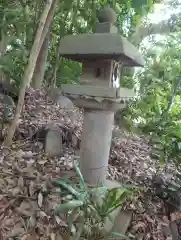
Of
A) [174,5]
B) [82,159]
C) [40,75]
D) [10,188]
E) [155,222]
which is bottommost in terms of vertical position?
[155,222]

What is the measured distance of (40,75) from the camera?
454 cm

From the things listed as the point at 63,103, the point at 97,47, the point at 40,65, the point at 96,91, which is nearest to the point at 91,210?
the point at 96,91

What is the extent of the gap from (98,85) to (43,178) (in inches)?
35.2

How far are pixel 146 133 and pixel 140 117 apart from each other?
496 millimetres

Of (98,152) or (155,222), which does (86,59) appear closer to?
(98,152)

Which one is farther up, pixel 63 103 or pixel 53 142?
pixel 63 103

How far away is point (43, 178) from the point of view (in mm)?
2281

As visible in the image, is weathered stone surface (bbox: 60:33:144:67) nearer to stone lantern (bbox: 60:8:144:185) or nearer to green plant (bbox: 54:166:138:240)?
stone lantern (bbox: 60:8:144:185)

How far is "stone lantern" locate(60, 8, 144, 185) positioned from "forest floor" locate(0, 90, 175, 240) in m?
0.35

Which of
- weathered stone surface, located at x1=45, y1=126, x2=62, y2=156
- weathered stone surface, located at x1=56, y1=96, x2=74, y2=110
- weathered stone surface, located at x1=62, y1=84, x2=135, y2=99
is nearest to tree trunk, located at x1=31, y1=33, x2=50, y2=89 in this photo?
weathered stone surface, located at x1=56, y1=96, x2=74, y2=110

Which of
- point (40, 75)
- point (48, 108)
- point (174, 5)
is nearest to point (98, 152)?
point (48, 108)

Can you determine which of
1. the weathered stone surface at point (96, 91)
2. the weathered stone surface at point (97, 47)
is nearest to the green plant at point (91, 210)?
the weathered stone surface at point (96, 91)

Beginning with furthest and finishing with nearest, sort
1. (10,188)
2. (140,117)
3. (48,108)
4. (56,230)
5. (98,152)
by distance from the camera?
(140,117) < (48,108) < (98,152) < (10,188) < (56,230)

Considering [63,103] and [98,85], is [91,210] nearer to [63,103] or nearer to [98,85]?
[98,85]
